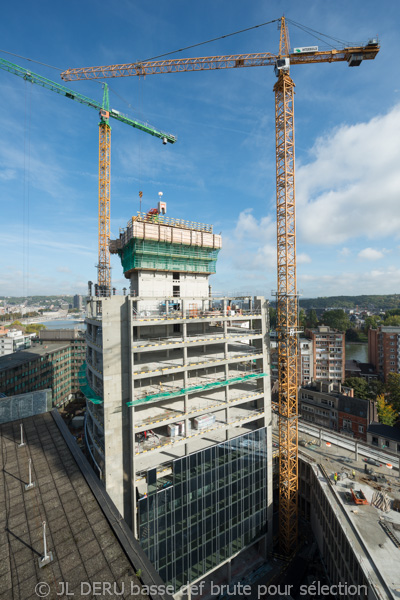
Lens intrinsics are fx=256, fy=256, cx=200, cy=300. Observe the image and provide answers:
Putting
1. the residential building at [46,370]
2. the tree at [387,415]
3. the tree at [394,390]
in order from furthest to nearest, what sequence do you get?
the tree at [394,390] → the residential building at [46,370] → the tree at [387,415]

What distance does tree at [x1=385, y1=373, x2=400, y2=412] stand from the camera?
75.0 meters

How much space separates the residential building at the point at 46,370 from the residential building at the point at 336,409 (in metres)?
81.2

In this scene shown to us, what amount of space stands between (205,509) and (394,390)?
250ft

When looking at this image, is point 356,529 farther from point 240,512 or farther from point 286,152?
point 286,152

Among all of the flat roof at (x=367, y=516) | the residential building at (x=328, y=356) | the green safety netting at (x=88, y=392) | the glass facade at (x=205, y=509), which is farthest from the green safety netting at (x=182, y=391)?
the residential building at (x=328, y=356)

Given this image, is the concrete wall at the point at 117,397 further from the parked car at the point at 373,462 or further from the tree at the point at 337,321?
the tree at the point at 337,321

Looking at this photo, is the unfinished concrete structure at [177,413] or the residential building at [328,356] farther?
the residential building at [328,356]

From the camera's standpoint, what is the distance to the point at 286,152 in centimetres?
4516

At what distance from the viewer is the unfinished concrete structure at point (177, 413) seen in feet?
85.0

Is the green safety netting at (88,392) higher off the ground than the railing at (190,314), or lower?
lower

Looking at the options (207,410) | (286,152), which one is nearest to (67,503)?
(207,410)

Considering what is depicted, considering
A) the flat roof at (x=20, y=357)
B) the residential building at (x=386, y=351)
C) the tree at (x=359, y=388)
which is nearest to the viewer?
the flat roof at (x=20, y=357)

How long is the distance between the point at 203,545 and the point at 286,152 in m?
58.7

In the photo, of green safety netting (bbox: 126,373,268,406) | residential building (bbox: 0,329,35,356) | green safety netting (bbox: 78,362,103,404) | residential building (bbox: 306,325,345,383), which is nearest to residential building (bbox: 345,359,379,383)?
residential building (bbox: 306,325,345,383)
